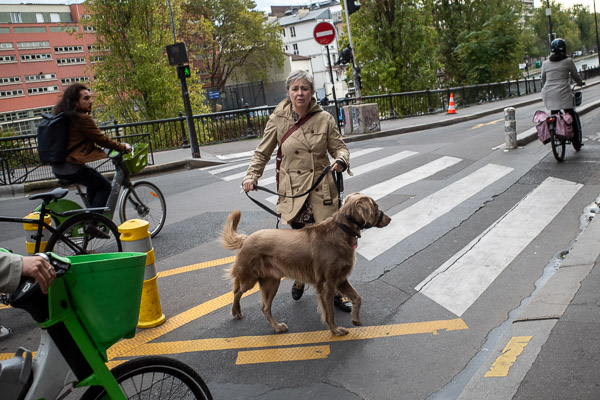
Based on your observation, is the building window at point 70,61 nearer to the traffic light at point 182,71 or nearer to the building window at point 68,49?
the building window at point 68,49

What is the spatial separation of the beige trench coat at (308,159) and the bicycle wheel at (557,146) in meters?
6.93

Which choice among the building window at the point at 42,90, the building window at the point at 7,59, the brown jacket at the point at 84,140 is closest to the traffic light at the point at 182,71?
the brown jacket at the point at 84,140

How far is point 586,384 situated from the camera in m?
3.21

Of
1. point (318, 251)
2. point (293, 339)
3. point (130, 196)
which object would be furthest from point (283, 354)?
point (130, 196)

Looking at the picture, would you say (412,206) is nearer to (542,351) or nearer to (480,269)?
(480,269)

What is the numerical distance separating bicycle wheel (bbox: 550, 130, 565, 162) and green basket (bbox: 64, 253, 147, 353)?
9586 mm

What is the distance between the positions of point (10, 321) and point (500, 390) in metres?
4.60

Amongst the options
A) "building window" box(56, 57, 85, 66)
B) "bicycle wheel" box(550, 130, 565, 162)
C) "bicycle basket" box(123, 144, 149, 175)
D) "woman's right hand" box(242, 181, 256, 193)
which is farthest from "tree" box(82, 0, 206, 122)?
"building window" box(56, 57, 85, 66)

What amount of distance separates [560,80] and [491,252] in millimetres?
5970

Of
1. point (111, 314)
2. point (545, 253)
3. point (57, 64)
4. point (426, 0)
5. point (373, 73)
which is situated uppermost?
point (57, 64)

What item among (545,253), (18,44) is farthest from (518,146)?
(18,44)

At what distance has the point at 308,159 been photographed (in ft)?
15.5

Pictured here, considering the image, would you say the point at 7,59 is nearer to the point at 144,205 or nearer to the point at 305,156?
the point at 144,205

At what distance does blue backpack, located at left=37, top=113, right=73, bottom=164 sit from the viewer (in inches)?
250
